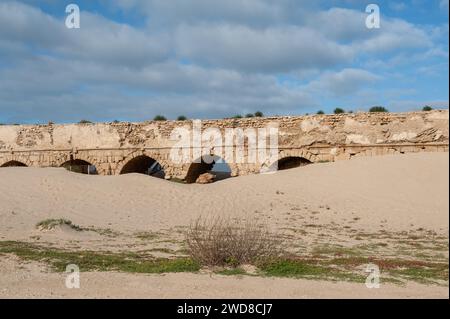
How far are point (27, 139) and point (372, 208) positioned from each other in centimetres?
1799

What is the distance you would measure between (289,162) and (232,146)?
304cm

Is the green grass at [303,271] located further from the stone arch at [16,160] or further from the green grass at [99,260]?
the stone arch at [16,160]

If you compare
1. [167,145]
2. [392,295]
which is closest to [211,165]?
[167,145]

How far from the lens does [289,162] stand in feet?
74.3

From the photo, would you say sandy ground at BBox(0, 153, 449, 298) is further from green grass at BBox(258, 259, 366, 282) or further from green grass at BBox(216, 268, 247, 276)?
green grass at BBox(258, 259, 366, 282)

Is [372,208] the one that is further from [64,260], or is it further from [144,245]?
[64,260]

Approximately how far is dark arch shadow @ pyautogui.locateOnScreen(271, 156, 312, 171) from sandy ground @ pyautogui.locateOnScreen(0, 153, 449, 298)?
2466mm

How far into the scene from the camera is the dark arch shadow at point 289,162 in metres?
21.2

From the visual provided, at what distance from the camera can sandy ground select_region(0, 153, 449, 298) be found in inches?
231

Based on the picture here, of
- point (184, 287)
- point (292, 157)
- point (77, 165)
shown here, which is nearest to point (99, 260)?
point (184, 287)

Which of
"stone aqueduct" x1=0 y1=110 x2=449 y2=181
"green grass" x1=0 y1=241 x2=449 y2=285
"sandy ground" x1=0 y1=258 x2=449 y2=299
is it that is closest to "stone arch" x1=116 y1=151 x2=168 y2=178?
"stone aqueduct" x1=0 y1=110 x2=449 y2=181

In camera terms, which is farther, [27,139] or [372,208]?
[27,139]

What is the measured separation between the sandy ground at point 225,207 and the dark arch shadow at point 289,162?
2.47 metres
